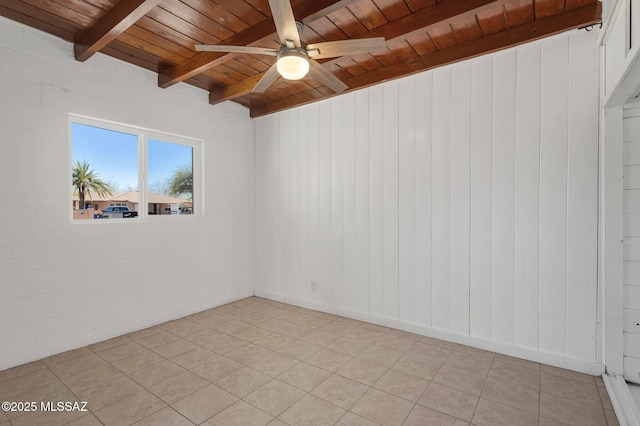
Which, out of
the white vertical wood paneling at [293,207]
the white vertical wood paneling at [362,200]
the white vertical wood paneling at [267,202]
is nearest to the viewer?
the white vertical wood paneling at [362,200]

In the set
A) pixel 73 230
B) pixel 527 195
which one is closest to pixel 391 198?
pixel 527 195

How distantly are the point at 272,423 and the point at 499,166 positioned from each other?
276 centimetres

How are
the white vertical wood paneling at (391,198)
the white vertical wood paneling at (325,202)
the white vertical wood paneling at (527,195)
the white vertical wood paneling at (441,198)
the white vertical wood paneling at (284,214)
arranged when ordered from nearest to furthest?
the white vertical wood paneling at (527,195) < the white vertical wood paneling at (441,198) < the white vertical wood paneling at (391,198) < the white vertical wood paneling at (325,202) < the white vertical wood paneling at (284,214)

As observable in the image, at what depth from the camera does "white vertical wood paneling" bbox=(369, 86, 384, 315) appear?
11.6 feet

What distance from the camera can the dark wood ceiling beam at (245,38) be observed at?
7.36ft

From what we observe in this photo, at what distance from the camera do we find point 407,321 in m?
3.40

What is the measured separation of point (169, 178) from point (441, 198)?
3217mm

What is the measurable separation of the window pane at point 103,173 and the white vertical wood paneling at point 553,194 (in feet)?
13.5

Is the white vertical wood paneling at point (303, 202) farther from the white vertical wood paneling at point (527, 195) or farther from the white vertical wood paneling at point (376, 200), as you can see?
the white vertical wood paneling at point (527, 195)

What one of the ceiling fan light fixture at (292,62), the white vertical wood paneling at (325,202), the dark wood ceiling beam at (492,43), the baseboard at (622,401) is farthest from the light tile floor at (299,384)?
the dark wood ceiling beam at (492,43)

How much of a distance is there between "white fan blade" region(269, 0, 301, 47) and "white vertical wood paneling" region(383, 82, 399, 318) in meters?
1.66

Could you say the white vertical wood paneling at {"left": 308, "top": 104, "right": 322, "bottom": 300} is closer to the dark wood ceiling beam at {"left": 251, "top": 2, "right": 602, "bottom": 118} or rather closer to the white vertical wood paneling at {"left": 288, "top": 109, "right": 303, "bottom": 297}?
the white vertical wood paneling at {"left": 288, "top": 109, "right": 303, "bottom": 297}

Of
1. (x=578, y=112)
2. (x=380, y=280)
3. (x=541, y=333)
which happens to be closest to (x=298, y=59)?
(x=578, y=112)

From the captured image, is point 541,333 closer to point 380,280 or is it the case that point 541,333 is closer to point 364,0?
point 380,280
